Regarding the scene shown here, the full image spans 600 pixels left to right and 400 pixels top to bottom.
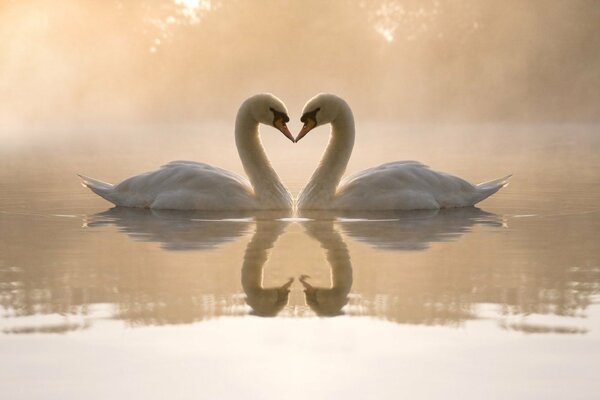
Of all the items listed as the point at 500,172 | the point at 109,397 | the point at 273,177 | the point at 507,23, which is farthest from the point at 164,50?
the point at 109,397

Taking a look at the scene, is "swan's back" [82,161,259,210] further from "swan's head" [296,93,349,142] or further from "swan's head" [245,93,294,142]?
"swan's head" [296,93,349,142]

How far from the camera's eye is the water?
6.12 metres

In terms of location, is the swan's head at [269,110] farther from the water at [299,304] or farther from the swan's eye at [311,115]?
the water at [299,304]

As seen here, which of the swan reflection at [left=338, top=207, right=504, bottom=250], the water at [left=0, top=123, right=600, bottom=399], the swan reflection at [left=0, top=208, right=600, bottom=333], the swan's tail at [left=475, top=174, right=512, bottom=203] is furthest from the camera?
the swan's tail at [left=475, top=174, right=512, bottom=203]

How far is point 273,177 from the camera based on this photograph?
14.0 metres

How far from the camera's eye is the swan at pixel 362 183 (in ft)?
44.4

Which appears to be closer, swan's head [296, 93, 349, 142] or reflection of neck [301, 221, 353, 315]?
reflection of neck [301, 221, 353, 315]

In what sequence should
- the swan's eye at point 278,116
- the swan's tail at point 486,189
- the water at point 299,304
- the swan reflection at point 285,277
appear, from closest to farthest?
1. the water at point 299,304
2. the swan reflection at point 285,277
3. the swan's eye at point 278,116
4. the swan's tail at point 486,189

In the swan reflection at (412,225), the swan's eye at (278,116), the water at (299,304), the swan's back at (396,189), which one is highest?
the swan's eye at (278,116)

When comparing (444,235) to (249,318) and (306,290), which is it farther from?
Result: (249,318)

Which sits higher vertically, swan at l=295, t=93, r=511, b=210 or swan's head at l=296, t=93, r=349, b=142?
swan's head at l=296, t=93, r=349, b=142

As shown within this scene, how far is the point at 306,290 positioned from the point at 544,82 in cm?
7843

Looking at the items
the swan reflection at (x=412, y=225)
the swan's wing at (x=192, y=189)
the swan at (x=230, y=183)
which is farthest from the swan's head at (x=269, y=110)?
the swan reflection at (x=412, y=225)

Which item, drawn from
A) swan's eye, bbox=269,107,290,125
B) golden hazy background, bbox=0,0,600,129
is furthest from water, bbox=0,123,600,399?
golden hazy background, bbox=0,0,600,129
